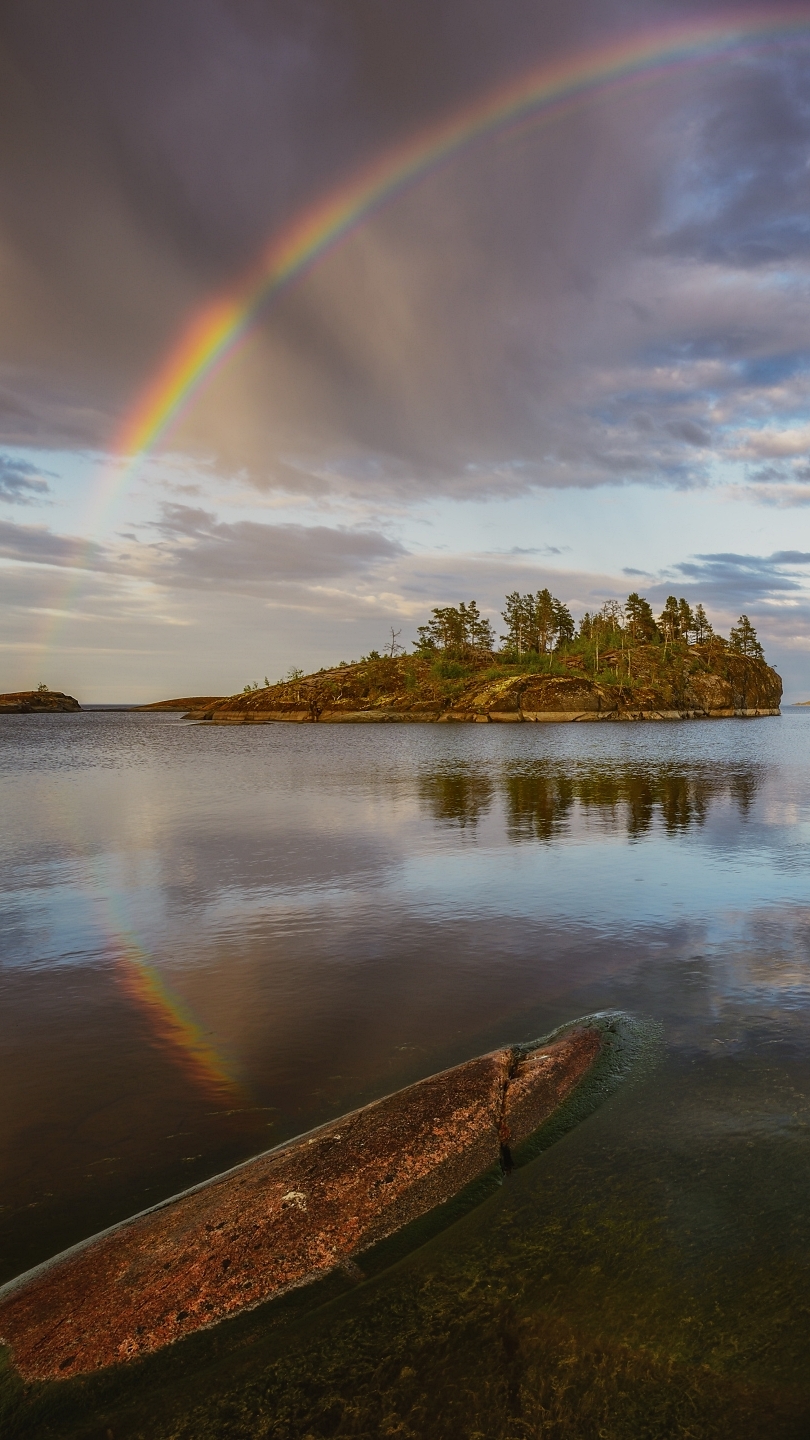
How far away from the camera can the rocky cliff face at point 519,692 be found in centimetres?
15062

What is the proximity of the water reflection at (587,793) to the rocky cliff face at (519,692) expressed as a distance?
95030 millimetres

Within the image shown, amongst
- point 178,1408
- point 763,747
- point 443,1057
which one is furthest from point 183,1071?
point 763,747

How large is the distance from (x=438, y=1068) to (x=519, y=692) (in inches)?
5651

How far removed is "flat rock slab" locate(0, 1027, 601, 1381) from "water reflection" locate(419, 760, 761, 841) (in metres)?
18.6

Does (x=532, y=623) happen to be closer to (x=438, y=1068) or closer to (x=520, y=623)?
(x=520, y=623)

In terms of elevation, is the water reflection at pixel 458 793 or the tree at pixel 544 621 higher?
the tree at pixel 544 621

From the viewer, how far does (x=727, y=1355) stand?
16.8 feet

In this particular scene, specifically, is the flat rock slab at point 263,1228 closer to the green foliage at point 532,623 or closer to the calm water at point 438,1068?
the calm water at point 438,1068

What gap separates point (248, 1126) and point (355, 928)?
7.88 metres

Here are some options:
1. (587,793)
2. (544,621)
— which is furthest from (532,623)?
(587,793)

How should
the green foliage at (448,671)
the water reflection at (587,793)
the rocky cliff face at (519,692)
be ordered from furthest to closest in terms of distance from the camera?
the green foliage at (448,671) → the rocky cliff face at (519,692) → the water reflection at (587,793)

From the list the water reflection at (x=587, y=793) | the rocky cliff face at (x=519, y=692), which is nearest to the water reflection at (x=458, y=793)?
the water reflection at (x=587, y=793)

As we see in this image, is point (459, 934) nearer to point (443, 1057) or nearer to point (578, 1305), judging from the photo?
point (443, 1057)

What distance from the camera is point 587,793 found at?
3919 cm
